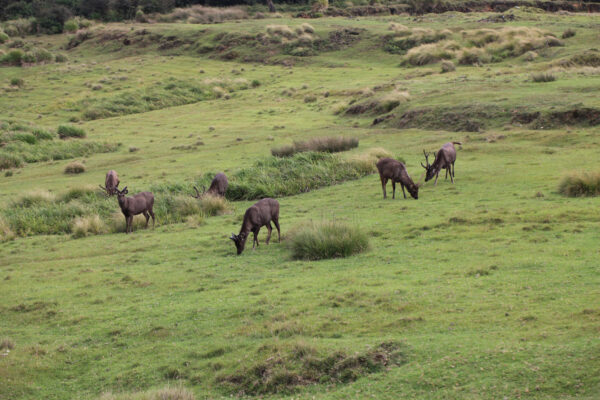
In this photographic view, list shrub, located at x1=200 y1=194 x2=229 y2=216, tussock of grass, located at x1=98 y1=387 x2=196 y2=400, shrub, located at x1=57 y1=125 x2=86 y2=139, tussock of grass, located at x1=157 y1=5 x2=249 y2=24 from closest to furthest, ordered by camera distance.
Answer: tussock of grass, located at x1=98 y1=387 x2=196 y2=400 < shrub, located at x1=200 y1=194 x2=229 y2=216 < shrub, located at x1=57 y1=125 x2=86 y2=139 < tussock of grass, located at x1=157 y1=5 x2=249 y2=24

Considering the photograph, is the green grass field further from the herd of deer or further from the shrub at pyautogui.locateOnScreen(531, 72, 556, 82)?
the shrub at pyautogui.locateOnScreen(531, 72, 556, 82)

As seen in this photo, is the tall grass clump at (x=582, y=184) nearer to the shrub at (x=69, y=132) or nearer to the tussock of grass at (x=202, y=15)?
the shrub at (x=69, y=132)

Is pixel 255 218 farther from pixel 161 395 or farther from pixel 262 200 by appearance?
pixel 161 395

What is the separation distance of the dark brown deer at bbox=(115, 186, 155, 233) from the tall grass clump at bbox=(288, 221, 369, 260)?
7.16m

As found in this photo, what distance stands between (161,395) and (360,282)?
A: 16.9 ft

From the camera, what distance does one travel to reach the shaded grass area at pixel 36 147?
3728 cm

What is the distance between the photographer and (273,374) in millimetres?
8250

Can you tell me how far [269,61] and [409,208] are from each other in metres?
64.4

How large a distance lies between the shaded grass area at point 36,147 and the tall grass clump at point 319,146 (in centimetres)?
1523

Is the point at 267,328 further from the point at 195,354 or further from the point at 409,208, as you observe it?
the point at 409,208

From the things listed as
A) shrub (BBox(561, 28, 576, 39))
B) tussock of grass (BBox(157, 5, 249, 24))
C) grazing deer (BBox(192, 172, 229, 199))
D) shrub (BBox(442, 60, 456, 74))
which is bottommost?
grazing deer (BBox(192, 172, 229, 199))

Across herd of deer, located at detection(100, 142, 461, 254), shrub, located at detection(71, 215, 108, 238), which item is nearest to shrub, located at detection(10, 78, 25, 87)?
herd of deer, located at detection(100, 142, 461, 254)

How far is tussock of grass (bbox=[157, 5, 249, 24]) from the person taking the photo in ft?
348

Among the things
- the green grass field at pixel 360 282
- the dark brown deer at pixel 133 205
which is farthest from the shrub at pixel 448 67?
the dark brown deer at pixel 133 205
